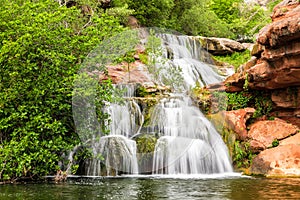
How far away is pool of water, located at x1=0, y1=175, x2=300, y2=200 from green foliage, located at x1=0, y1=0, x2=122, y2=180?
906 millimetres

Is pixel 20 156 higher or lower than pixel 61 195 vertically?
higher

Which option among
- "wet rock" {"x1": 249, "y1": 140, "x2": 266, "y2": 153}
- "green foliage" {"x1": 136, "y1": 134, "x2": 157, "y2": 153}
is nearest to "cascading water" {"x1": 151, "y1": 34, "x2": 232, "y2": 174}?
"green foliage" {"x1": 136, "y1": 134, "x2": 157, "y2": 153}

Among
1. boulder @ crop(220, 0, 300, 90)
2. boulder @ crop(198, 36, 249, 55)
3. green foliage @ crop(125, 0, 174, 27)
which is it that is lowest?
boulder @ crop(220, 0, 300, 90)

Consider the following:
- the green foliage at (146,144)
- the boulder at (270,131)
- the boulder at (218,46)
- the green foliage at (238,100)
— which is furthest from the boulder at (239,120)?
the boulder at (218,46)

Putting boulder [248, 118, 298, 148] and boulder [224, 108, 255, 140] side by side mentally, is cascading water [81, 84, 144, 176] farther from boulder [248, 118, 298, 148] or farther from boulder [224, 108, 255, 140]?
boulder [248, 118, 298, 148]

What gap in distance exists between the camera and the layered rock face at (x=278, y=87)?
45.1ft

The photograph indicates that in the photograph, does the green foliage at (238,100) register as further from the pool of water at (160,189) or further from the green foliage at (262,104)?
the pool of water at (160,189)

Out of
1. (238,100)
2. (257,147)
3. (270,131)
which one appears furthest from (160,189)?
(238,100)

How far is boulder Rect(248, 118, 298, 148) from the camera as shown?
50.8 ft

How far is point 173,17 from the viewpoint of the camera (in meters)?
32.6

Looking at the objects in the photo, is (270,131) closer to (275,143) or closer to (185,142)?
(275,143)

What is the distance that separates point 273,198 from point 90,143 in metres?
7.07

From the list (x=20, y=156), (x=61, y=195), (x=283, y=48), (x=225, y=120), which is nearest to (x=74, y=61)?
(x=20, y=156)

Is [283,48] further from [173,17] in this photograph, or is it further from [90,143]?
[173,17]
